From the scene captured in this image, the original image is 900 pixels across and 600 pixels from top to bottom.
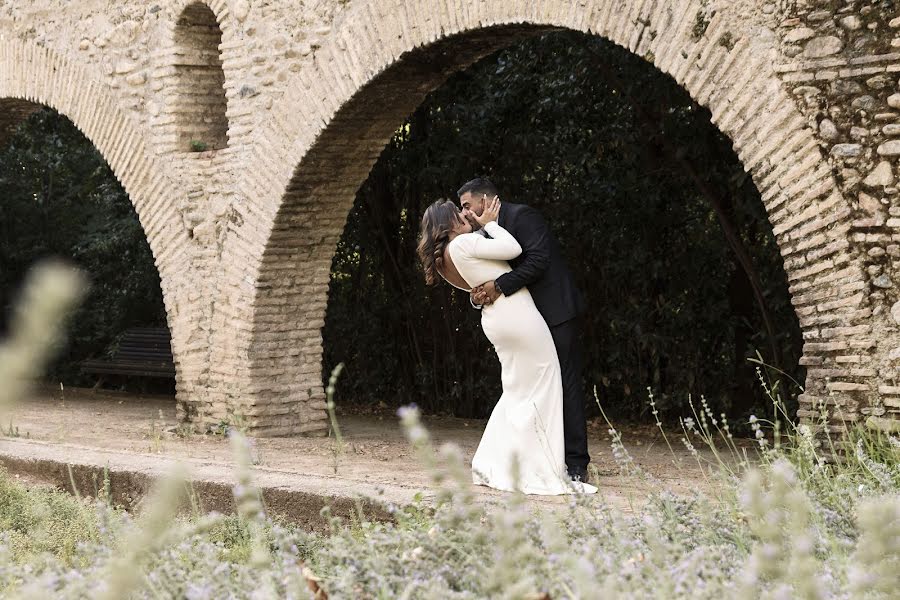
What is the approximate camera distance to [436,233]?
6004mm

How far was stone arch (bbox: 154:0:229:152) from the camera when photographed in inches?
363

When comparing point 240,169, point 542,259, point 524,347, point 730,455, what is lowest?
point 730,455

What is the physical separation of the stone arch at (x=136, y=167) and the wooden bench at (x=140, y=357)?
3.21 metres

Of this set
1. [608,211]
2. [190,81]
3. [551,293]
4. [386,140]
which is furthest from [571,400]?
[190,81]

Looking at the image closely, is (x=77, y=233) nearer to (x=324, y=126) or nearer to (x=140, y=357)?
(x=140, y=357)

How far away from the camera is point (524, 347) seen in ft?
19.4

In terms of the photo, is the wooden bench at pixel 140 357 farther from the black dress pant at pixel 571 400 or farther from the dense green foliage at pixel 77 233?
the black dress pant at pixel 571 400

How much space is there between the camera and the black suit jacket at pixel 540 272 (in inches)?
234

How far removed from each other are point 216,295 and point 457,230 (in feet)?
11.7

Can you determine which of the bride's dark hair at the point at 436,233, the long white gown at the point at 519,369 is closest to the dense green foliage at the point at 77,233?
the bride's dark hair at the point at 436,233

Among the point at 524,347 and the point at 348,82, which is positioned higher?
the point at 348,82

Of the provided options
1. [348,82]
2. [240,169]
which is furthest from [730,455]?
[240,169]

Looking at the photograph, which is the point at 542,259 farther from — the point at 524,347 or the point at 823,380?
the point at 823,380

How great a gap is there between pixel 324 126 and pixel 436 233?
2266 millimetres
